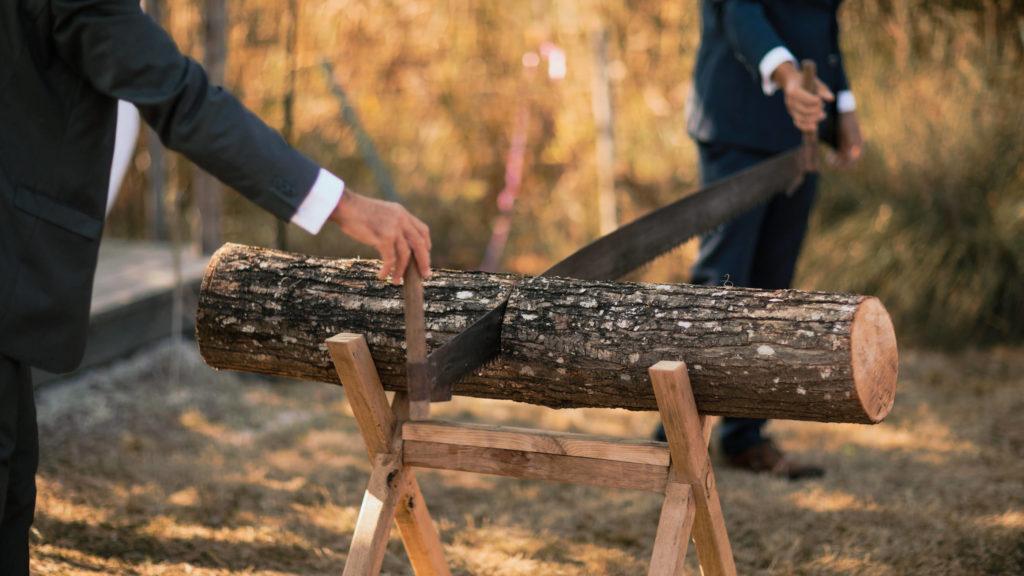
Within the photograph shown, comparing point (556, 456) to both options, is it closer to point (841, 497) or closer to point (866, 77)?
point (841, 497)

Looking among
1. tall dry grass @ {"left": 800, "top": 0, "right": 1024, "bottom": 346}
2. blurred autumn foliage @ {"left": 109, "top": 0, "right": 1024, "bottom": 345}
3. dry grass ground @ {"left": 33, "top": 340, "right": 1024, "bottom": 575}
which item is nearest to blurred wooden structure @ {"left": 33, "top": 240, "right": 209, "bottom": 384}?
dry grass ground @ {"left": 33, "top": 340, "right": 1024, "bottom": 575}

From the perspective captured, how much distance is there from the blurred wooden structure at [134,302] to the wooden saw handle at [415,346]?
285 cm

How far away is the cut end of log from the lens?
198 cm

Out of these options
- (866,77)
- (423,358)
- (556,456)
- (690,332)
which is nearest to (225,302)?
(423,358)

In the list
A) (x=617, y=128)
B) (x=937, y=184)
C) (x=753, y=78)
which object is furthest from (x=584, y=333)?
(x=617, y=128)

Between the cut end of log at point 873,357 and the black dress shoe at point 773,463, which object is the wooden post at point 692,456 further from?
the black dress shoe at point 773,463

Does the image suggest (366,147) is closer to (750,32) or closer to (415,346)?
(750,32)

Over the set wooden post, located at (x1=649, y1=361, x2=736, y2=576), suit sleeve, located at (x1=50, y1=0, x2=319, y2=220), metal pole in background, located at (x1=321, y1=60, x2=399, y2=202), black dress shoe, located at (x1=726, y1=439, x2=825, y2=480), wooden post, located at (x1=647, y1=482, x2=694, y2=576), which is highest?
metal pole in background, located at (x1=321, y1=60, x2=399, y2=202)

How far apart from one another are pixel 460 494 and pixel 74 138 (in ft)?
7.12

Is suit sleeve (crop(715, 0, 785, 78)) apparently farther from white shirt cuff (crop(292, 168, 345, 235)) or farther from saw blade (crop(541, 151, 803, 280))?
white shirt cuff (crop(292, 168, 345, 235))

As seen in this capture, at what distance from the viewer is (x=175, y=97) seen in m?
1.80

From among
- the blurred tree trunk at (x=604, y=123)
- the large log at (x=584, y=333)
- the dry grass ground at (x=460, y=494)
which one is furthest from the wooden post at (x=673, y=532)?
the blurred tree trunk at (x=604, y=123)

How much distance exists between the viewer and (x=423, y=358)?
2.01 m

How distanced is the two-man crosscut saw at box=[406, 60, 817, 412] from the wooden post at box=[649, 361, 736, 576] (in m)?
0.40
